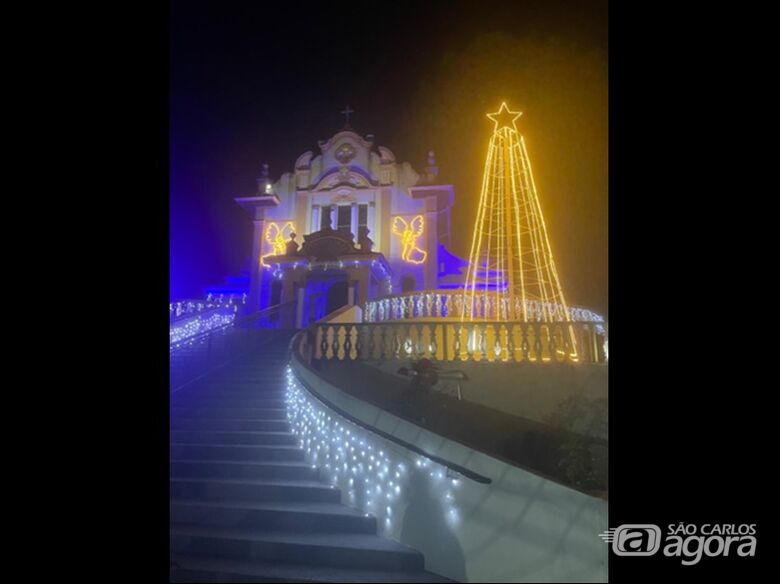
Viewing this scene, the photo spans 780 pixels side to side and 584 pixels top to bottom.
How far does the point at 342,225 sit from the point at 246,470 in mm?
10155

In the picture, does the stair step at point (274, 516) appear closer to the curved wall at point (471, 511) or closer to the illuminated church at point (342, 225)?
the curved wall at point (471, 511)

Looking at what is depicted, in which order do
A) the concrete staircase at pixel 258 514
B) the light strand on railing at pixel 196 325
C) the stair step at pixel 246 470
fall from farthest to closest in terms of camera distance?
the light strand on railing at pixel 196 325 < the stair step at pixel 246 470 < the concrete staircase at pixel 258 514

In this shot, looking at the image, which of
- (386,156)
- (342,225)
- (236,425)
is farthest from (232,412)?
(386,156)

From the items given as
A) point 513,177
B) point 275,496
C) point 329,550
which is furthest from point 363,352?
point 513,177

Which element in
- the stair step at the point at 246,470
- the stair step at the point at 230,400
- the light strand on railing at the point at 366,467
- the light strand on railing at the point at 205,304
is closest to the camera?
the light strand on railing at the point at 366,467

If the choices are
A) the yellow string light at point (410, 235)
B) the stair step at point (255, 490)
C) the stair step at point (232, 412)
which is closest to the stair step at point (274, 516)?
the stair step at point (255, 490)

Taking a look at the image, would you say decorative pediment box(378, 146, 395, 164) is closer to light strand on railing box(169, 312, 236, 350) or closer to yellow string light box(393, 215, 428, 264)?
yellow string light box(393, 215, 428, 264)

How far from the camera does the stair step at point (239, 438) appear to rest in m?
5.70

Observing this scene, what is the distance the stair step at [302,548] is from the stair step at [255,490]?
49 centimetres

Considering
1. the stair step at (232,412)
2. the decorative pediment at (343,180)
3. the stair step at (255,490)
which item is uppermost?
the decorative pediment at (343,180)
